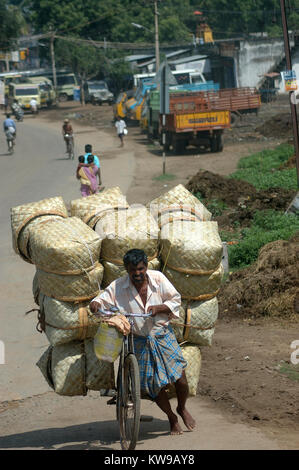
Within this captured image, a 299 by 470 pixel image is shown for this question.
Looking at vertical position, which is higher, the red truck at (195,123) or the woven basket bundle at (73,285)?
the red truck at (195,123)

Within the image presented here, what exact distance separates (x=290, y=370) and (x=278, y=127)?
26203 millimetres

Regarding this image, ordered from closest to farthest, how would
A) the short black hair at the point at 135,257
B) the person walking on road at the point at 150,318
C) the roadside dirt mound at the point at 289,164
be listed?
the short black hair at the point at 135,257 → the person walking on road at the point at 150,318 → the roadside dirt mound at the point at 289,164

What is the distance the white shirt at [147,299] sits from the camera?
5562 millimetres

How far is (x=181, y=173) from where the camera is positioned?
24.5 meters

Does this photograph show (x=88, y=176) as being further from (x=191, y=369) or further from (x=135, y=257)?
(x=135, y=257)

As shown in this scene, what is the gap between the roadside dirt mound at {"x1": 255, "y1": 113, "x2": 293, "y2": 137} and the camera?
32184 mm

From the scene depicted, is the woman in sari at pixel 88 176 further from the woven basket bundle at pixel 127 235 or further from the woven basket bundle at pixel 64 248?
the woven basket bundle at pixel 64 248

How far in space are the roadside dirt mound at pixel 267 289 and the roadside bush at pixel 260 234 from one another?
55.6 inches

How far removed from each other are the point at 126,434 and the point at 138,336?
26.7 inches

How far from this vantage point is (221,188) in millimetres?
18062

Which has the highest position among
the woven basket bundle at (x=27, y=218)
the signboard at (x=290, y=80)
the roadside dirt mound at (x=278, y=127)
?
the signboard at (x=290, y=80)

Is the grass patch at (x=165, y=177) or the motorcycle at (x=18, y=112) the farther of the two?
the motorcycle at (x=18, y=112)

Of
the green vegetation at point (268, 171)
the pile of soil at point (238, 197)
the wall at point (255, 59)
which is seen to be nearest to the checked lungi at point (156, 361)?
the pile of soil at point (238, 197)

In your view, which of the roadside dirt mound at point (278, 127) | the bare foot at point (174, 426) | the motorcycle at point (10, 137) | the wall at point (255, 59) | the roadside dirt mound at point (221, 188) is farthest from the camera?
the wall at point (255, 59)
